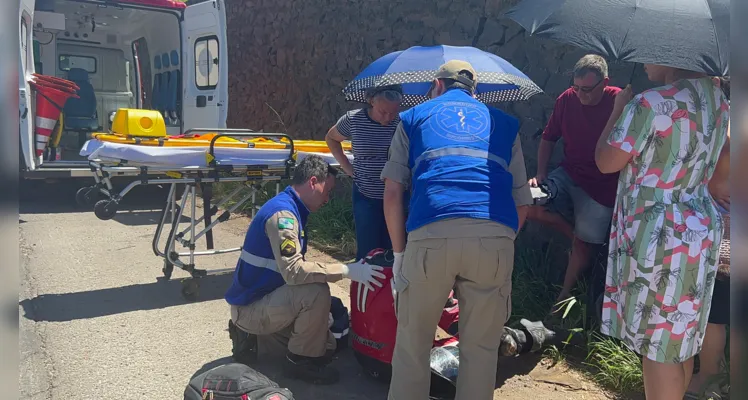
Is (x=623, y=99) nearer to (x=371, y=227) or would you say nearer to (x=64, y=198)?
(x=371, y=227)

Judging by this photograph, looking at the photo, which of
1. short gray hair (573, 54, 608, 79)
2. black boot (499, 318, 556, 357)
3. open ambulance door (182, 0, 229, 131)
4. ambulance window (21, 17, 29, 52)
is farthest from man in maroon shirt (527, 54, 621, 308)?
ambulance window (21, 17, 29, 52)

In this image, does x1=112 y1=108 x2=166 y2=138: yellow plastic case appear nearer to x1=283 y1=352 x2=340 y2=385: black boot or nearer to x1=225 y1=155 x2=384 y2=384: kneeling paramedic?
x1=225 y1=155 x2=384 y2=384: kneeling paramedic

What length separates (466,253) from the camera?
253 centimetres

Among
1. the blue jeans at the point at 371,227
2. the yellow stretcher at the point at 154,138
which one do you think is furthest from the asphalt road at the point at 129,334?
the yellow stretcher at the point at 154,138

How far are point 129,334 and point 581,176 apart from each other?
123 inches

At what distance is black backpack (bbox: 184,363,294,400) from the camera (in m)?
2.77

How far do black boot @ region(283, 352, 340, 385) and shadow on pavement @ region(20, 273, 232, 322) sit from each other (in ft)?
5.38

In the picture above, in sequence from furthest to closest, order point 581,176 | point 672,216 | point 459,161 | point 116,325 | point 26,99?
point 26,99, point 116,325, point 581,176, point 459,161, point 672,216

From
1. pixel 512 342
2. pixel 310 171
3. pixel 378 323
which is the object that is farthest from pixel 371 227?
pixel 512 342

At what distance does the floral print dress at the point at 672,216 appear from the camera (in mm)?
2471

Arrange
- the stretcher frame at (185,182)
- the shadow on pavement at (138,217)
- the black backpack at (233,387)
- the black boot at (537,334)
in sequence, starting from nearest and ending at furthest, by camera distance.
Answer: the black backpack at (233,387) → the black boot at (537,334) → the stretcher frame at (185,182) → the shadow on pavement at (138,217)

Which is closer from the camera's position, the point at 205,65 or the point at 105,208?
the point at 105,208

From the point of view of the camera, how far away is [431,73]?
152 inches

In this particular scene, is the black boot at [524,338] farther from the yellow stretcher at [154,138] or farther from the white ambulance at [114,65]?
the white ambulance at [114,65]
